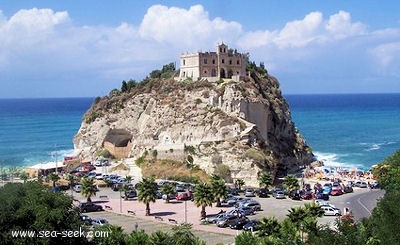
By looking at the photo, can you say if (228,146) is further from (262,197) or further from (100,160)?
(100,160)

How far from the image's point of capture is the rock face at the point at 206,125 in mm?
70250

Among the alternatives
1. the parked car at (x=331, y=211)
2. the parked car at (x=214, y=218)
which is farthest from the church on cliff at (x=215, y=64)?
the parked car at (x=214, y=218)

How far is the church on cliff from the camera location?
80.9 m

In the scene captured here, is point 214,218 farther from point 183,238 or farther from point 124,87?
point 124,87

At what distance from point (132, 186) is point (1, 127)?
12021 centimetres

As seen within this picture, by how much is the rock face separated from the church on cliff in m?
2.49

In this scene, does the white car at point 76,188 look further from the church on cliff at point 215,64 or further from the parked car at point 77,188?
the church on cliff at point 215,64

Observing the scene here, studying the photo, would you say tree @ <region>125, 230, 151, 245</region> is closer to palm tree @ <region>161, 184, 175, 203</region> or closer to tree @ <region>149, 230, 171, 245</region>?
tree @ <region>149, 230, 171, 245</region>

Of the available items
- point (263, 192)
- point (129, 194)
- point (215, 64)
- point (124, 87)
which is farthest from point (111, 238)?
point (124, 87)

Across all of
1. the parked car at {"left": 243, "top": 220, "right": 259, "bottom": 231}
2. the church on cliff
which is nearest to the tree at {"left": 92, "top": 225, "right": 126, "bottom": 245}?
the parked car at {"left": 243, "top": 220, "right": 259, "bottom": 231}

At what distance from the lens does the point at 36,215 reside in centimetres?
2836

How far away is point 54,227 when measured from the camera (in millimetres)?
28266

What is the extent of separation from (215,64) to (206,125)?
12439 mm

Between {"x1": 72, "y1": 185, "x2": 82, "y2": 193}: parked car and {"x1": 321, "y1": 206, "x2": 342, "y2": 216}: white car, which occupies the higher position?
{"x1": 72, "y1": 185, "x2": 82, "y2": 193}: parked car
